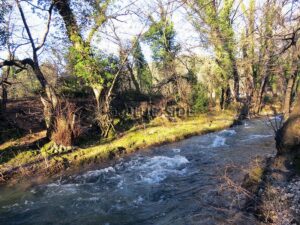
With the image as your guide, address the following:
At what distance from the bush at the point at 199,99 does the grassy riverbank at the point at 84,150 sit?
4.21 m

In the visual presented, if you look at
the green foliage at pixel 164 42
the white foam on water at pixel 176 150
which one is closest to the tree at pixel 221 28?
the green foliage at pixel 164 42

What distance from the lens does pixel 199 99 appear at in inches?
932

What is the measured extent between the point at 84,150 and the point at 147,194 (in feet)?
18.8

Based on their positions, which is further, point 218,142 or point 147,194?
point 218,142

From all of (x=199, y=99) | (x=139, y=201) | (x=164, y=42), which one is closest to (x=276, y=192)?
(x=139, y=201)

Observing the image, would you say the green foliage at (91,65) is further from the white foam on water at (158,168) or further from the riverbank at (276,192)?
the riverbank at (276,192)

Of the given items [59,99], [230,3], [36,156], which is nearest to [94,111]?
[59,99]

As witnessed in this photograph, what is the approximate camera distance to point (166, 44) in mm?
27781

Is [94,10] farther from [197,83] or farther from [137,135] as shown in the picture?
[197,83]

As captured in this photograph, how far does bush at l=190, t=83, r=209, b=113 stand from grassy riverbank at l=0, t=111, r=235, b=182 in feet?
13.8

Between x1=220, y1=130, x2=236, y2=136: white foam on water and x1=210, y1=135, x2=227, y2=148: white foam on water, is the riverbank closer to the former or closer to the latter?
x1=210, y1=135, x2=227, y2=148: white foam on water

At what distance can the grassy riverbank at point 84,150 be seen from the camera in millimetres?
12086

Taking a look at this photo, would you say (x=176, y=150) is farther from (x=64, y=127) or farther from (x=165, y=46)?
(x=165, y=46)

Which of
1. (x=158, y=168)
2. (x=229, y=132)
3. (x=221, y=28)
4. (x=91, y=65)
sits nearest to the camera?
(x=158, y=168)
